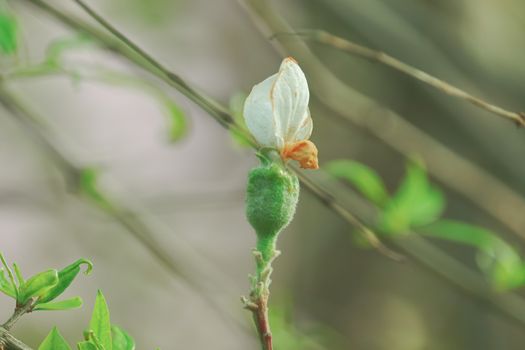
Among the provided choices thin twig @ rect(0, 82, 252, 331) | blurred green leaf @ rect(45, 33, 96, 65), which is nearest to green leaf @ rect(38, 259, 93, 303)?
blurred green leaf @ rect(45, 33, 96, 65)

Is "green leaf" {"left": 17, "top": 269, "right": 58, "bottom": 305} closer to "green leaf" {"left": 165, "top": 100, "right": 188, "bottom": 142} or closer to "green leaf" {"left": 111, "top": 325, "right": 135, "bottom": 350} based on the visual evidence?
"green leaf" {"left": 111, "top": 325, "right": 135, "bottom": 350}

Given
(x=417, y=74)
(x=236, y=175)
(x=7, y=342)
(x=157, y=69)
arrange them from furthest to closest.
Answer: (x=236, y=175) < (x=157, y=69) < (x=417, y=74) < (x=7, y=342)

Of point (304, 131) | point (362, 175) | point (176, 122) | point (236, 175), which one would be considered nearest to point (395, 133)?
point (362, 175)

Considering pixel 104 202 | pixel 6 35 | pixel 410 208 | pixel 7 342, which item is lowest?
pixel 7 342

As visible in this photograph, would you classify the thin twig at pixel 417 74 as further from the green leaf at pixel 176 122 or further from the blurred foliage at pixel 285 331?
the blurred foliage at pixel 285 331

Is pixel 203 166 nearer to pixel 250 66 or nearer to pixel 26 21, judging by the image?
pixel 250 66

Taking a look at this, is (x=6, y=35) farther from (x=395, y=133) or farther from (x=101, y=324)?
(x=395, y=133)

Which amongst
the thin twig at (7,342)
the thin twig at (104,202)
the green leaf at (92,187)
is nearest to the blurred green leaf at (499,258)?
the thin twig at (104,202)
